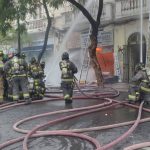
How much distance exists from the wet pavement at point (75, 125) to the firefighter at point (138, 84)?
35cm

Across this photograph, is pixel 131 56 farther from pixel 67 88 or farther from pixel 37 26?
pixel 67 88

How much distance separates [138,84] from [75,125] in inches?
102

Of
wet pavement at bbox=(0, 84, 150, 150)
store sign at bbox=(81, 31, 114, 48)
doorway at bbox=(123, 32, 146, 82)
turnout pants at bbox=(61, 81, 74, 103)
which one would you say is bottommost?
wet pavement at bbox=(0, 84, 150, 150)

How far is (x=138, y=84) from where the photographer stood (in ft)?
33.9

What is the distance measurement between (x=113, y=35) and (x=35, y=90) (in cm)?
1365

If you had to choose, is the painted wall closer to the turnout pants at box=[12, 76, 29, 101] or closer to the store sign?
the store sign

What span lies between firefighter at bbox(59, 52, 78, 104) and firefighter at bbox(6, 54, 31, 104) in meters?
1.11

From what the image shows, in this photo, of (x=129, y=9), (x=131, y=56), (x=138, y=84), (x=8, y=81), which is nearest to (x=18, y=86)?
(x=8, y=81)

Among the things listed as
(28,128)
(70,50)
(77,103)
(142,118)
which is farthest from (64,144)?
(70,50)

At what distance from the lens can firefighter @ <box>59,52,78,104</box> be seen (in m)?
Answer: 11.1

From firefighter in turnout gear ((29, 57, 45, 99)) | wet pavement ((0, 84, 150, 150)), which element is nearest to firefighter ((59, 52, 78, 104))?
wet pavement ((0, 84, 150, 150))

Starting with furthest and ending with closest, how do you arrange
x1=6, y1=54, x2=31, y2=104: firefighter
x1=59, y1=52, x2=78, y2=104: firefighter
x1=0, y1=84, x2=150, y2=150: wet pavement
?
1. x1=6, y1=54, x2=31, y2=104: firefighter
2. x1=59, y1=52, x2=78, y2=104: firefighter
3. x1=0, y1=84, x2=150, y2=150: wet pavement

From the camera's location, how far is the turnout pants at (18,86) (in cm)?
1169

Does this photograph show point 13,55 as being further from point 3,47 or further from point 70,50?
point 3,47
